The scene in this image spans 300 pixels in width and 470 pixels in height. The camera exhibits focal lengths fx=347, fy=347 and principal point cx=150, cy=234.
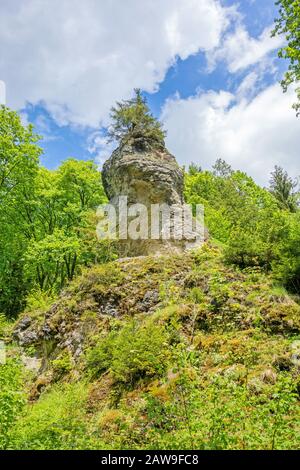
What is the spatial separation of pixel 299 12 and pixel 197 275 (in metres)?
8.99

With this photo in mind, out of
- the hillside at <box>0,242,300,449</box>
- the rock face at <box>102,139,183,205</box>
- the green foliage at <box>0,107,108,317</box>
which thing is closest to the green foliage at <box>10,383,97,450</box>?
the hillside at <box>0,242,300,449</box>

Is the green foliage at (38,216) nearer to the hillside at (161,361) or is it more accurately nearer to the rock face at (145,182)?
the rock face at (145,182)

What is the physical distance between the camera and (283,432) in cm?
502

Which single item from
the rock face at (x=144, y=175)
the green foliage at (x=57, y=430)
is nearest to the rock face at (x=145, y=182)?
the rock face at (x=144, y=175)

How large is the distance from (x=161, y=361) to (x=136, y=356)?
649 mm

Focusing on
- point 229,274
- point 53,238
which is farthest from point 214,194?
point 229,274

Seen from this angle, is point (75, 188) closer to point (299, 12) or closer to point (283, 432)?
point (299, 12)

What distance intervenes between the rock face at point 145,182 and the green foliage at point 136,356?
292 inches

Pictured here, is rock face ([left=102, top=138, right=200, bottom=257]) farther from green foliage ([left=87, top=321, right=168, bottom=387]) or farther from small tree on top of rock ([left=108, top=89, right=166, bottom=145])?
green foliage ([left=87, top=321, right=168, bottom=387])

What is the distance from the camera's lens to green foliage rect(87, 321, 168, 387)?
8.65 metres

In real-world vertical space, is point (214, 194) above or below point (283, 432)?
above

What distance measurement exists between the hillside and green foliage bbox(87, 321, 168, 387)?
1.1 inches

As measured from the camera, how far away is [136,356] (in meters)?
8.85

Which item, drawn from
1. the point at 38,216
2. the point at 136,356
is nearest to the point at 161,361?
the point at 136,356
